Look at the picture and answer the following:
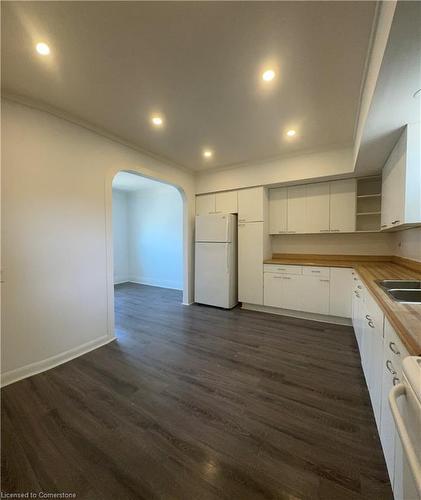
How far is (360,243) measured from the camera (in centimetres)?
357

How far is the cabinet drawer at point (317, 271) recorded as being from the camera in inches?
128

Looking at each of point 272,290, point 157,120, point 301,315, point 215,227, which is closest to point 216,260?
point 215,227

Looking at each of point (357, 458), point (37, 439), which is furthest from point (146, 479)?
point (357, 458)

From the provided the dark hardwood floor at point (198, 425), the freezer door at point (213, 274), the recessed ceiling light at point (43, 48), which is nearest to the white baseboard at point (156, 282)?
the freezer door at point (213, 274)

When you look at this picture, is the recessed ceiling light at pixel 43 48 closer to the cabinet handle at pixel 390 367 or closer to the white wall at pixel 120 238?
the cabinet handle at pixel 390 367

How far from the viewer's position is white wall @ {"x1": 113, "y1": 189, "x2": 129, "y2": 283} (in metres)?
6.43

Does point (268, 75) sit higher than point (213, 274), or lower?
higher

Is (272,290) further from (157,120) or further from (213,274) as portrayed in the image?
(157,120)

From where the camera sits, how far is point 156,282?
6180 mm

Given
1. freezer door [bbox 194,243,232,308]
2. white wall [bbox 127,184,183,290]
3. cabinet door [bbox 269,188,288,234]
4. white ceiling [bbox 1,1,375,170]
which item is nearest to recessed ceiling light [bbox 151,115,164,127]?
white ceiling [bbox 1,1,375,170]

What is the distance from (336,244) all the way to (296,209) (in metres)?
0.90

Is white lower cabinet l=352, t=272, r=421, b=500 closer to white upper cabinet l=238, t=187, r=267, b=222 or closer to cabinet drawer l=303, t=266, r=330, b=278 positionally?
cabinet drawer l=303, t=266, r=330, b=278

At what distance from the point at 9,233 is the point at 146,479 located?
7.05 ft

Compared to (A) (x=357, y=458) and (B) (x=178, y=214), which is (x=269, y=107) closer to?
(A) (x=357, y=458)
